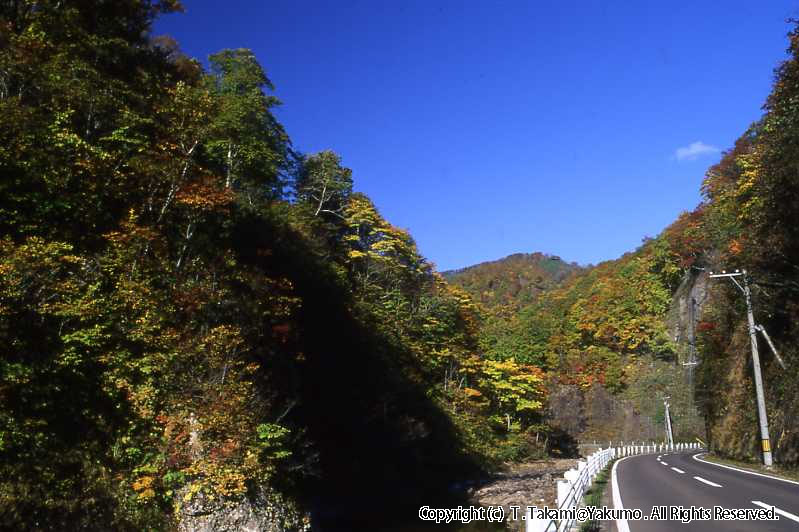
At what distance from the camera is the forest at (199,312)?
12750 mm

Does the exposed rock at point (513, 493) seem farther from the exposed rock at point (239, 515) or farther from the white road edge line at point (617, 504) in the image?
the exposed rock at point (239, 515)

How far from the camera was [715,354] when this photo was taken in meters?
36.6

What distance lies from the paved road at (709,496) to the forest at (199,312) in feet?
27.1

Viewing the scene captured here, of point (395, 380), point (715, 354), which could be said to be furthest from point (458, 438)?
point (715, 354)

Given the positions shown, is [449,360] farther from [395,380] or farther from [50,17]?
[50,17]

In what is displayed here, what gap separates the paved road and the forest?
8.27 meters

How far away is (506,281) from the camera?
149000mm

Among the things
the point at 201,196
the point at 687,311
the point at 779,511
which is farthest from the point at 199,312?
the point at 687,311

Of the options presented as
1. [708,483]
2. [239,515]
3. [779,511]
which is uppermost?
[779,511]

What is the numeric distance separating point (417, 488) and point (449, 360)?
13079mm

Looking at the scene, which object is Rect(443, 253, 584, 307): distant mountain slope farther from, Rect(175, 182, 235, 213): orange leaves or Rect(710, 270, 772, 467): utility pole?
Rect(175, 182, 235, 213): orange leaves

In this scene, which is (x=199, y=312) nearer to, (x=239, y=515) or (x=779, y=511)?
(x=239, y=515)

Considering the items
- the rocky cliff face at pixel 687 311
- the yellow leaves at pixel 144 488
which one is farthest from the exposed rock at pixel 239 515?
the rocky cliff face at pixel 687 311

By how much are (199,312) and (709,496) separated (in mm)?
14184
